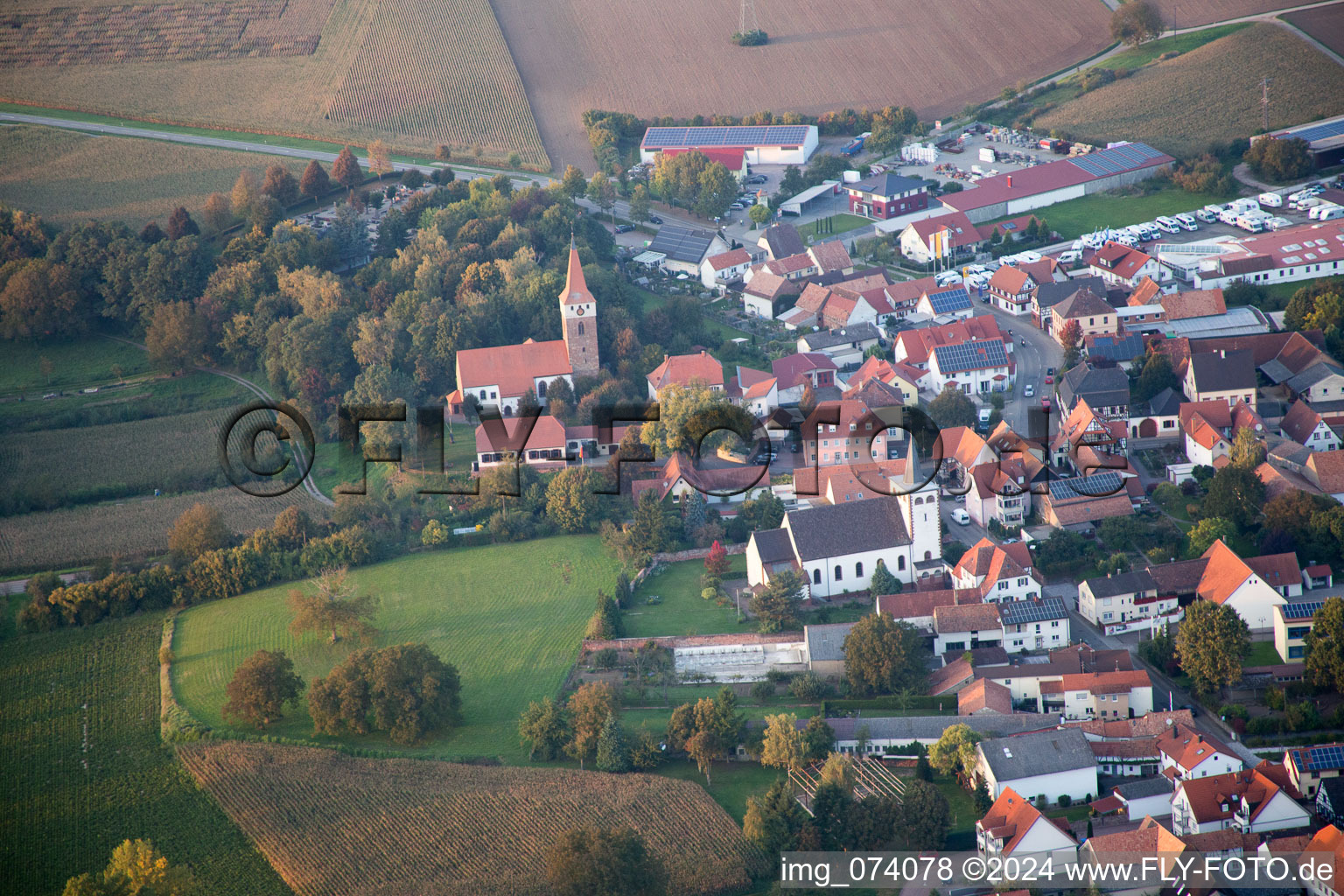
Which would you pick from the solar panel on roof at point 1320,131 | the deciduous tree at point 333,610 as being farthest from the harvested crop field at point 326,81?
the deciduous tree at point 333,610

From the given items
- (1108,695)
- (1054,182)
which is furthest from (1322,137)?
(1108,695)

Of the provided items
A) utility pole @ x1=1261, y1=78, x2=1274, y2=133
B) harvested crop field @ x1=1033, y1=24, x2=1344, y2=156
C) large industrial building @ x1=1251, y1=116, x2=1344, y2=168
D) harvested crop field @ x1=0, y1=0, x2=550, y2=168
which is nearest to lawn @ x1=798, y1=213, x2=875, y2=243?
harvested crop field @ x1=1033, y1=24, x2=1344, y2=156

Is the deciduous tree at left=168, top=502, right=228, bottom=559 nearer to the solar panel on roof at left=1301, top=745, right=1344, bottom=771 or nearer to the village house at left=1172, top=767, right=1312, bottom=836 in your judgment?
the village house at left=1172, top=767, right=1312, bottom=836

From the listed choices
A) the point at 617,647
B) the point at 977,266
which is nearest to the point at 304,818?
the point at 617,647

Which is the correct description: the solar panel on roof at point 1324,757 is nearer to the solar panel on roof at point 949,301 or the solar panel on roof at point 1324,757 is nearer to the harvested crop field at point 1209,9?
the solar panel on roof at point 949,301

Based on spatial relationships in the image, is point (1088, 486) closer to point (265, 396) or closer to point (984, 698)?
point (984, 698)

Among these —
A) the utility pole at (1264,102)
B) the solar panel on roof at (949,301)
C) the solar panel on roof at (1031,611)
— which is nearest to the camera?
the solar panel on roof at (1031,611)
